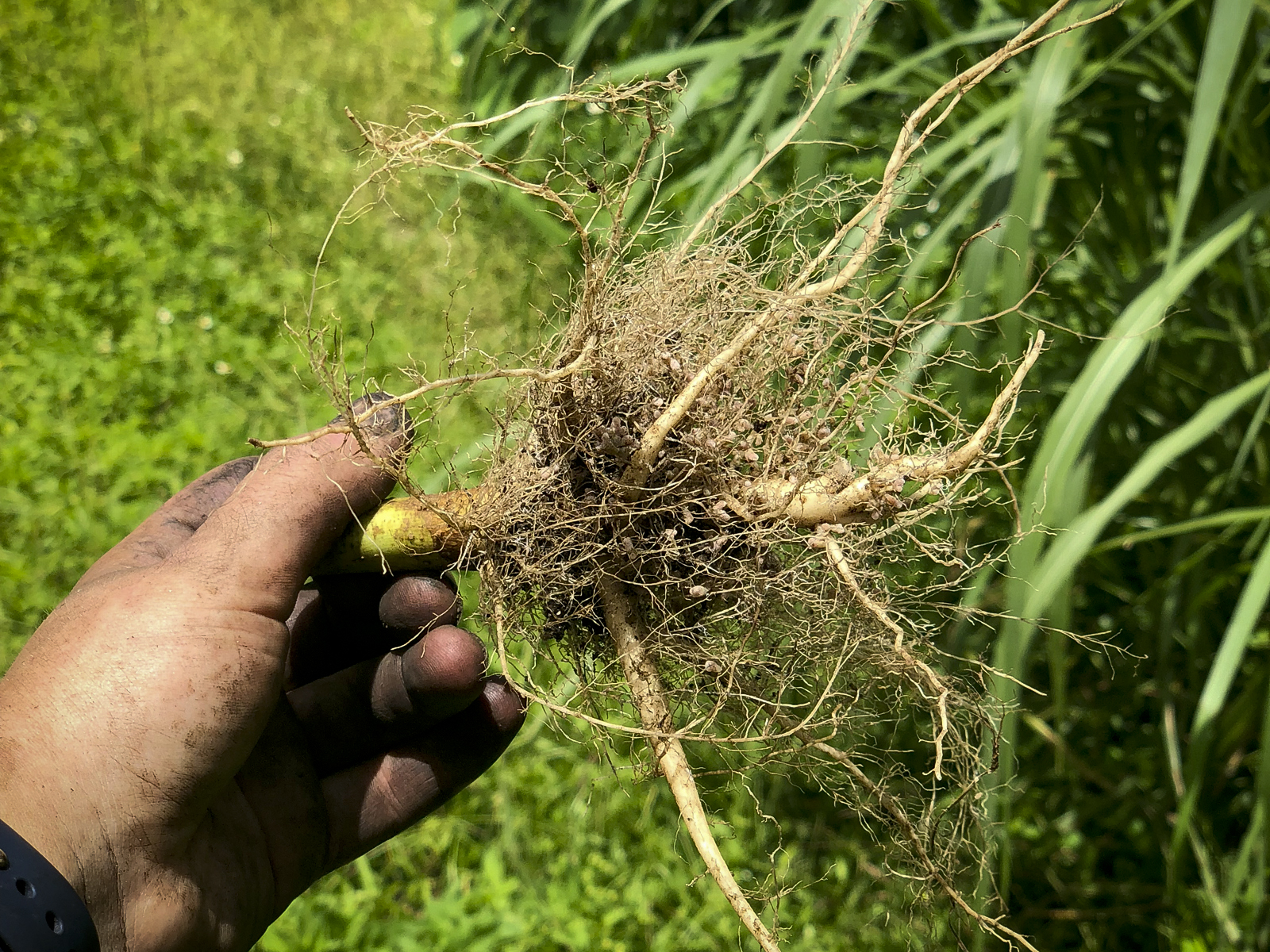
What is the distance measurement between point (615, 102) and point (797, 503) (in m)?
0.40

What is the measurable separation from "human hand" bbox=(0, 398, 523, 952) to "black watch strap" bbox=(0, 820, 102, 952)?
0.11ft

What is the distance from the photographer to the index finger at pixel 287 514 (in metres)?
0.85

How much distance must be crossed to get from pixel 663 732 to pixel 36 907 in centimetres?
50

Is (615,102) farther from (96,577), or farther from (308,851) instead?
(308,851)

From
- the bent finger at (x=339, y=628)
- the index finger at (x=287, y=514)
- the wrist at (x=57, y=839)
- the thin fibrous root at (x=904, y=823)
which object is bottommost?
the thin fibrous root at (x=904, y=823)

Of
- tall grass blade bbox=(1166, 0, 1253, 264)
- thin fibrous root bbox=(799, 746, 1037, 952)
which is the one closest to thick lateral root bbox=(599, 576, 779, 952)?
thin fibrous root bbox=(799, 746, 1037, 952)

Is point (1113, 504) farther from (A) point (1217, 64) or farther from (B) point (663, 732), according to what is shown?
(B) point (663, 732)

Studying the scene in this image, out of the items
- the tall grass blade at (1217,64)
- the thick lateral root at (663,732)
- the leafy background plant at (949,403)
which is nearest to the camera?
the thick lateral root at (663,732)

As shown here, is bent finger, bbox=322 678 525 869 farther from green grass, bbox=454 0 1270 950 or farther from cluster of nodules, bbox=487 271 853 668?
green grass, bbox=454 0 1270 950

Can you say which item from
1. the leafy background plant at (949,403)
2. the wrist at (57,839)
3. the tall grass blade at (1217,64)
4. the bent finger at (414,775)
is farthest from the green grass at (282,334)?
the tall grass blade at (1217,64)

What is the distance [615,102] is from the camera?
833 millimetres

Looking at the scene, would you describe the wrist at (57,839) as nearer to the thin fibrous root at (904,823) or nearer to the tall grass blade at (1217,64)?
the thin fibrous root at (904,823)

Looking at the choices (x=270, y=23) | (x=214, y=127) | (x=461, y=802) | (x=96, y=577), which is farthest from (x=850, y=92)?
(x=270, y=23)

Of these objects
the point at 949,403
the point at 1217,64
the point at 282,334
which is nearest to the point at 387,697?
the point at 282,334
